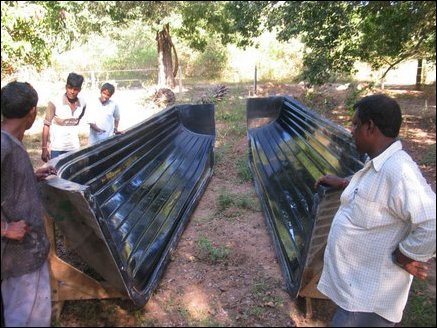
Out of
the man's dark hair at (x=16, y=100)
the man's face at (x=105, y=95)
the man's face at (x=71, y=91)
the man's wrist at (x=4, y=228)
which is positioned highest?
the man's dark hair at (x=16, y=100)

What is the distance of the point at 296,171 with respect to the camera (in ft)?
15.6

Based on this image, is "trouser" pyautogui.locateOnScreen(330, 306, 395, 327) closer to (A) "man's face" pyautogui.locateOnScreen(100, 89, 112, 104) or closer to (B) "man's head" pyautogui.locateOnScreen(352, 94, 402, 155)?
(B) "man's head" pyautogui.locateOnScreen(352, 94, 402, 155)

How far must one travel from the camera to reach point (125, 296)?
2662mm

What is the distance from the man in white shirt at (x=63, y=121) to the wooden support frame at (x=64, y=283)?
7.30 ft

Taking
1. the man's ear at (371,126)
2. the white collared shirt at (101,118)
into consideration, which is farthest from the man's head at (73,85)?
the man's ear at (371,126)

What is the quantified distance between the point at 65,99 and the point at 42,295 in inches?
120

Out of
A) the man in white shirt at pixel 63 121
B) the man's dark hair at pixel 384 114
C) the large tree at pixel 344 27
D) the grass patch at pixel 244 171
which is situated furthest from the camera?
the grass patch at pixel 244 171

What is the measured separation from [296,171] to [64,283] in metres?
3.06

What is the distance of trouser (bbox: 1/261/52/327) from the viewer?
1789 millimetres

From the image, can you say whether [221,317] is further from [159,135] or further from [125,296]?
[159,135]

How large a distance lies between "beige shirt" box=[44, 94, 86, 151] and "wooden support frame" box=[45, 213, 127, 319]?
223cm

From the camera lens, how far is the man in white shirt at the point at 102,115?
5102mm

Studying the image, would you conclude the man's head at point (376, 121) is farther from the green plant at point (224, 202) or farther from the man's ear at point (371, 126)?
the green plant at point (224, 202)

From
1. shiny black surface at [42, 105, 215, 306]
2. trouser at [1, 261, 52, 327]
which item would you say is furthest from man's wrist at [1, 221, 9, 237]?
shiny black surface at [42, 105, 215, 306]
